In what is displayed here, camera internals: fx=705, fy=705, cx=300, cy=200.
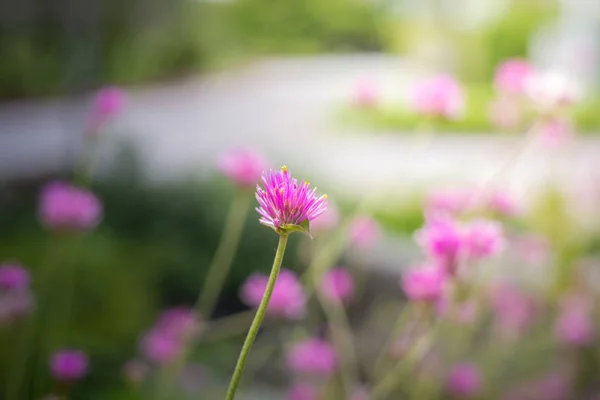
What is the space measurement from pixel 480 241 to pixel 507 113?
383mm

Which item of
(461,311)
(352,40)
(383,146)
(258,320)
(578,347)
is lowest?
(258,320)

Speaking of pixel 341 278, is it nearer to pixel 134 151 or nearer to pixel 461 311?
pixel 461 311

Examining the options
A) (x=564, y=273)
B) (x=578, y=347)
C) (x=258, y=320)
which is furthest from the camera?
(x=564, y=273)

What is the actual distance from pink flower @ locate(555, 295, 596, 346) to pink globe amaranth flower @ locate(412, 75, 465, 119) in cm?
55

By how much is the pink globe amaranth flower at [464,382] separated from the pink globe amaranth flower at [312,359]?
183 millimetres

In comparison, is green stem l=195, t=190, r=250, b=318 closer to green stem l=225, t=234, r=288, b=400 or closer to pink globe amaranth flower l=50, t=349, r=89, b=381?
pink globe amaranth flower l=50, t=349, r=89, b=381

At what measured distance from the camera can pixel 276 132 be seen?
169 cm

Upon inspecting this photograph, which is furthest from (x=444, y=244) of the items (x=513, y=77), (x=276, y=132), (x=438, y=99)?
(x=276, y=132)

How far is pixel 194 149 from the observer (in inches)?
65.0

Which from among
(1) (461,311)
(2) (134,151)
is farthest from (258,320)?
(2) (134,151)

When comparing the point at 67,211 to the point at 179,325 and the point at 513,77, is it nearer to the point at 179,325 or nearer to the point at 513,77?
the point at 179,325

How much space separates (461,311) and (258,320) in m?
0.66

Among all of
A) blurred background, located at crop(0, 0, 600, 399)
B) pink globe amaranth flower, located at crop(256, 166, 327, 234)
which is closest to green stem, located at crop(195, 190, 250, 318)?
blurred background, located at crop(0, 0, 600, 399)

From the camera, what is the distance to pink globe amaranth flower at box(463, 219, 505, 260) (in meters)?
0.71
